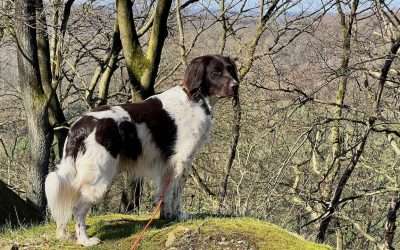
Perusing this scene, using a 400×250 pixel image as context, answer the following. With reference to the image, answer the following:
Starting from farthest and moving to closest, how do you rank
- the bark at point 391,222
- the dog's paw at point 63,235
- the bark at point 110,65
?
the bark at point 110,65, the bark at point 391,222, the dog's paw at point 63,235

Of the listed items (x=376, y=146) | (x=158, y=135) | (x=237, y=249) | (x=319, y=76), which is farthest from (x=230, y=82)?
(x=376, y=146)

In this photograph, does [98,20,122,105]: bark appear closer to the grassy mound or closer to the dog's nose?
the dog's nose

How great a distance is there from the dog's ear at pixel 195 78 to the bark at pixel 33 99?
3909 mm

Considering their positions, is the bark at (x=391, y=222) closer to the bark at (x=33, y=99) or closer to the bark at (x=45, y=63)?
the bark at (x=45, y=63)

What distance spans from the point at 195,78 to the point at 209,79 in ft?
0.53

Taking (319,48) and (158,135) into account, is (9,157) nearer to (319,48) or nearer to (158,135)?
(319,48)

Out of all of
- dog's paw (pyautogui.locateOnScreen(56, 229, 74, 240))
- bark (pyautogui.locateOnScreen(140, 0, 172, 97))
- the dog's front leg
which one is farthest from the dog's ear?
bark (pyautogui.locateOnScreen(140, 0, 172, 97))

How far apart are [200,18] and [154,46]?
305 inches

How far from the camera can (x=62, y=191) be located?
17.7 feet

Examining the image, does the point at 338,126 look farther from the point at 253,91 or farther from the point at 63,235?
the point at 63,235

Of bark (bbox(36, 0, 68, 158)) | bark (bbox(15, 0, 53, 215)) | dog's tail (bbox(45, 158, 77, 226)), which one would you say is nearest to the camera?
dog's tail (bbox(45, 158, 77, 226))

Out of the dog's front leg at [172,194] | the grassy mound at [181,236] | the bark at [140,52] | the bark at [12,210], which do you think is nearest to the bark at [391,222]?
the bark at [140,52]

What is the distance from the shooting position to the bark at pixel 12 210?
22.8 feet

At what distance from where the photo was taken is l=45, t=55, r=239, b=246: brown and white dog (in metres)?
5.42
